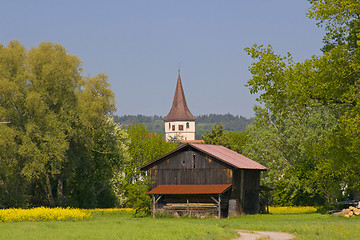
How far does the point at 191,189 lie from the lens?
5662 centimetres

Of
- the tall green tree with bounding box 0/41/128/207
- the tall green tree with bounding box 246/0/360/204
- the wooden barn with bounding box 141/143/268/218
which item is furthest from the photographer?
the tall green tree with bounding box 0/41/128/207

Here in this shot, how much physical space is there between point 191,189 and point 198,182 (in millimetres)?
2094

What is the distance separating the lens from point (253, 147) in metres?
79.4

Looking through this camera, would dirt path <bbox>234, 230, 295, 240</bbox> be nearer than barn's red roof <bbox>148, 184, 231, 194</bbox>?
Yes

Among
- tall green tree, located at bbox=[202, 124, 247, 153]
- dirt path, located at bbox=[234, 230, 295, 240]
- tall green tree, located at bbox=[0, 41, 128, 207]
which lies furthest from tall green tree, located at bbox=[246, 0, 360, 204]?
tall green tree, located at bbox=[202, 124, 247, 153]

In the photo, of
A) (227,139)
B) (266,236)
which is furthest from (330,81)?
(227,139)

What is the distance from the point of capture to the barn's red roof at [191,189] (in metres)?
54.9

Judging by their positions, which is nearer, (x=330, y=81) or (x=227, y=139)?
(x=330, y=81)

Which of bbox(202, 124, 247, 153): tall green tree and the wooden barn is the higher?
bbox(202, 124, 247, 153): tall green tree

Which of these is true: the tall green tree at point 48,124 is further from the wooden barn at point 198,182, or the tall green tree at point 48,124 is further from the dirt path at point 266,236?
the dirt path at point 266,236

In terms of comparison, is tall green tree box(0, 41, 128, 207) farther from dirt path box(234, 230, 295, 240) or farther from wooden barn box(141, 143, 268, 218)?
dirt path box(234, 230, 295, 240)

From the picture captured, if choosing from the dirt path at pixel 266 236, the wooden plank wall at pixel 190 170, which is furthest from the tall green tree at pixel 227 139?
the dirt path at pixel 266 236

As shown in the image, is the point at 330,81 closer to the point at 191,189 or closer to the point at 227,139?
the point at 191,189

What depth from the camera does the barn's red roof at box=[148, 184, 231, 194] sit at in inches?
2162
